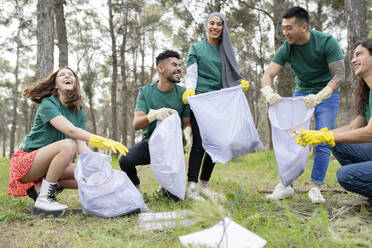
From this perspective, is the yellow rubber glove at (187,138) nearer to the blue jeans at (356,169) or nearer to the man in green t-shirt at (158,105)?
the man in green t-shirt at (158,105)

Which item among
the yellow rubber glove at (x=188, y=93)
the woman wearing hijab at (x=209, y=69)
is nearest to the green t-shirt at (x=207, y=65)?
the woman wearing hijab at (x=209, y=69)

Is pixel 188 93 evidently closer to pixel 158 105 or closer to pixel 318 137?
pixel 158 105

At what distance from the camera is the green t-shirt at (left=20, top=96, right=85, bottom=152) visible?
2248 millimetres

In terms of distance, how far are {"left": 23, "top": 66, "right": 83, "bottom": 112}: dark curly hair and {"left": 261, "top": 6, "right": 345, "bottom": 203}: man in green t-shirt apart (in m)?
1.61

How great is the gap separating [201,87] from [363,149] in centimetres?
137

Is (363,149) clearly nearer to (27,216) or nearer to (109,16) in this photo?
(27,216)

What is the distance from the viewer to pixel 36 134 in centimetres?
236

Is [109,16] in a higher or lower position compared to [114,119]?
higher

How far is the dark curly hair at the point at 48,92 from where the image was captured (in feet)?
7.80

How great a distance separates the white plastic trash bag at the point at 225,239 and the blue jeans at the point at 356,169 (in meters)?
1.01

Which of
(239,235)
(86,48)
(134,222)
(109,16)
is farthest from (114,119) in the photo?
(239,235)

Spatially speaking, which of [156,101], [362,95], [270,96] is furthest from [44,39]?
[362,95]

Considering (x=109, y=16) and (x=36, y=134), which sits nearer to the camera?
(x=36, y=134)

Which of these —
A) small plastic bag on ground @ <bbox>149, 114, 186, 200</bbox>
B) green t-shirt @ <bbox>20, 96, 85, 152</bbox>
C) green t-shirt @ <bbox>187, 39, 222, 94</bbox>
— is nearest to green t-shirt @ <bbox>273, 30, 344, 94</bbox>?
green t-shirt @ <bbox>187, 39, 222, 94</bbox>
